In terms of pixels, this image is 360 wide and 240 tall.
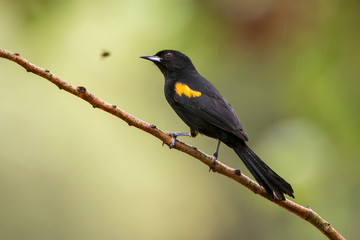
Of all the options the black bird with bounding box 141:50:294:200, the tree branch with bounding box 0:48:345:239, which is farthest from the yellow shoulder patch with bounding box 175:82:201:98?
the tree branch with bounding box 0:48:345:239

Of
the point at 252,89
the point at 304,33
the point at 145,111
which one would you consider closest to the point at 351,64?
A: the point at 304,33

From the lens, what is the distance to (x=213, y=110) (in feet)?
9.48

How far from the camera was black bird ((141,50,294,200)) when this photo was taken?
262 centimetres

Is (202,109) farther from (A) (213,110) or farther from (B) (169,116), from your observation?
(B) (169,116)

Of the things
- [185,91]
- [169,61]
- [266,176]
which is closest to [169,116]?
[169,61]

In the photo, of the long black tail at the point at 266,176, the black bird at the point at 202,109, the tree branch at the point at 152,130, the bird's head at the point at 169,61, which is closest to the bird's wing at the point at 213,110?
the black bird at the point at 202,109

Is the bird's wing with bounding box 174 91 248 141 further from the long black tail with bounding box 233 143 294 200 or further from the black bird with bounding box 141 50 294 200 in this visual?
the long black tail with bounding box 233 143 294 200

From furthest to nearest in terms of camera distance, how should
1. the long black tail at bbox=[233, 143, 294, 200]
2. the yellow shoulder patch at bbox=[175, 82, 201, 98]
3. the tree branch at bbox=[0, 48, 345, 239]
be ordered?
the yellow shoulder patch at bbox=[175, 82, 201, 98] < the long black tail at bbox=[233, 143, 294, 200] < the tree branch at bbox=[0, 48, 345, 239]

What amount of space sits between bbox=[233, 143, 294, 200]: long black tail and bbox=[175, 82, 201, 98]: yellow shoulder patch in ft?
1.74

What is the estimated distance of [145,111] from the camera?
610 cm

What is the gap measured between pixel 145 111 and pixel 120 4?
314 centimetres

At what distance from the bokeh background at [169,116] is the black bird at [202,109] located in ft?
0.41

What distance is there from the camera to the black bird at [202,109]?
103 inches

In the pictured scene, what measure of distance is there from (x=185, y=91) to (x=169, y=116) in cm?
329
